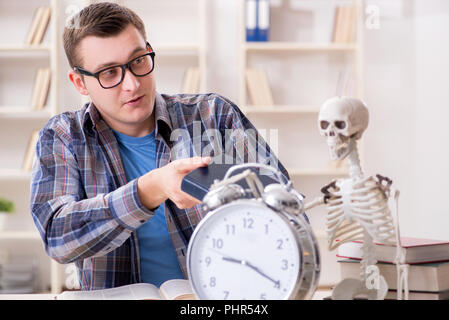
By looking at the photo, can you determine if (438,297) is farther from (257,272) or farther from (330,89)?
(330,89)

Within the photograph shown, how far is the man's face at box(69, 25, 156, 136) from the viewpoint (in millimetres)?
1077

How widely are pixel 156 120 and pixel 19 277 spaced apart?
192cm

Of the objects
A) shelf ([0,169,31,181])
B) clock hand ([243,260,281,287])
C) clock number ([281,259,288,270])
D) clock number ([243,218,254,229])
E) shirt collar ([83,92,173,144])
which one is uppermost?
shirt collar ([83,92,173,144])

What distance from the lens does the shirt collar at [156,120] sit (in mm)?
1184

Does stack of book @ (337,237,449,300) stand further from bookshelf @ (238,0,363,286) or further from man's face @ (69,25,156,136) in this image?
bookshelf @ (238,0,363,286)

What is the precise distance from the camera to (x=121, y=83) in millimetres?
1087

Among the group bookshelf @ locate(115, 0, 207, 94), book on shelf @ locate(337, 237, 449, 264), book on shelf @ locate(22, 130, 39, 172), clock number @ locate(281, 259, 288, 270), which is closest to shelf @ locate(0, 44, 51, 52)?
book on shelf @ locate(22, 130, 39, 172)

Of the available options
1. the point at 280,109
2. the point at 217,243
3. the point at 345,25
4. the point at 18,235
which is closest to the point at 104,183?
the point at 217,243

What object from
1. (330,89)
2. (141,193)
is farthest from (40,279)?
(141,193)

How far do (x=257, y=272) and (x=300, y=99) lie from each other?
2.63 metres

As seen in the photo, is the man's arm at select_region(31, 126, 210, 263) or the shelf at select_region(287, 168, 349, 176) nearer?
the man's arm at select_region(31, 126, 210, 263)

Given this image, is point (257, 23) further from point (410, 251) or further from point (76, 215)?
point (410, 251)

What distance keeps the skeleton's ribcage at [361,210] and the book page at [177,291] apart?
0.66ft

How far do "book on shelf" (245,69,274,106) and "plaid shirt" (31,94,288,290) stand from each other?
170 centimetres
